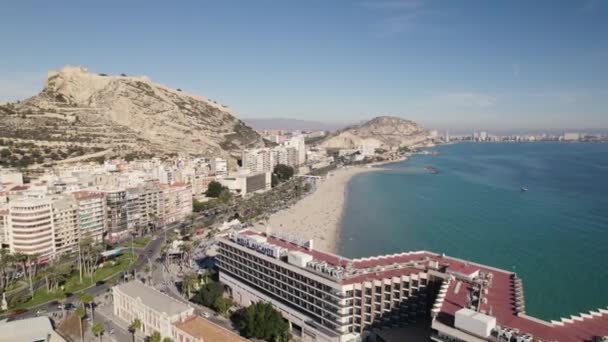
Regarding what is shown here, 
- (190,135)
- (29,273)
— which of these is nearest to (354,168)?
(190,135)

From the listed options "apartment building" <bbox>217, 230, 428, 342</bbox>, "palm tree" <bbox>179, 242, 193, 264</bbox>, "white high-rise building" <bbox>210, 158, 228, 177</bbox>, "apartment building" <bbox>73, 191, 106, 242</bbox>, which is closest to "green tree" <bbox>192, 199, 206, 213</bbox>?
"apartment building" <bbox>73, 191, 106, 242</bbox>

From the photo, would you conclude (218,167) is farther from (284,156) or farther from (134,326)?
(134,326)

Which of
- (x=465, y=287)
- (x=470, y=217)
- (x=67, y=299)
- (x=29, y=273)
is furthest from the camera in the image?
(x=470, y=217)

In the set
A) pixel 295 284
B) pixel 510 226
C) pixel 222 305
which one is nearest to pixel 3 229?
pixel 222 305

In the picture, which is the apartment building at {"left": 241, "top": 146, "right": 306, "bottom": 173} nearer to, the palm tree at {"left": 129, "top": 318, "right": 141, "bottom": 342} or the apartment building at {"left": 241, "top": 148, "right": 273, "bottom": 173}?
the apartment building at {"left": 241, "top": 148, "right": 273, "bottom": 173}

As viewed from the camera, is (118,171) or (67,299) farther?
(118,171)

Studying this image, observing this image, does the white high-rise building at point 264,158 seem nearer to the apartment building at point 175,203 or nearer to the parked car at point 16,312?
the apartment building at point 175,203

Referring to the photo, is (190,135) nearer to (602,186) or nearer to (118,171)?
(118,171)
